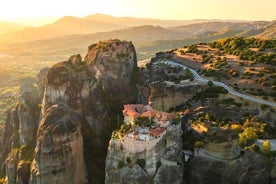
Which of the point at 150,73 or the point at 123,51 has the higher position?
the point at 123,51

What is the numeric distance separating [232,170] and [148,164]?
52.7 ft

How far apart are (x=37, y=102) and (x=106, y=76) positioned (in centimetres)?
2245

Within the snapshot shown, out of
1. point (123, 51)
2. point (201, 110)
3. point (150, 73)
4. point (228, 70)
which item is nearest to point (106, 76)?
point (123, 51)

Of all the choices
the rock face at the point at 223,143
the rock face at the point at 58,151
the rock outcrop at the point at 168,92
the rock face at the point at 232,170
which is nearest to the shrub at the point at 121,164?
the rock face at the point at 58,151

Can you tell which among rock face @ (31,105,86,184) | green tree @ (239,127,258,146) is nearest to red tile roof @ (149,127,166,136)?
rock face @ (31,105,86,184)

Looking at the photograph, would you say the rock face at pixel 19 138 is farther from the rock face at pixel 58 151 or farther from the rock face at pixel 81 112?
the rock face at pixel 58 151

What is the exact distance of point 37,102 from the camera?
105750mm

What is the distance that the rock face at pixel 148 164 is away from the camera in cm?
6381

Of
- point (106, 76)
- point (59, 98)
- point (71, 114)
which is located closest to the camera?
point (71, 114)

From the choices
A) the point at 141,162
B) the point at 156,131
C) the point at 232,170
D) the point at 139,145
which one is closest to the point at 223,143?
the point at 232,170

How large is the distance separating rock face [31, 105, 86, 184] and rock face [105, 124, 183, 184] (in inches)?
368

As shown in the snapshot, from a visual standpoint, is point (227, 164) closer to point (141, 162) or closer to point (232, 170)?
point (232, 170)

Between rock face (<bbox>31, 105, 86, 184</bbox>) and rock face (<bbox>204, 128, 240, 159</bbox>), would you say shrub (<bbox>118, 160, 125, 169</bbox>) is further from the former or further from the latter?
rock face (<bbox>204, 128, 240, 159</bbox>)

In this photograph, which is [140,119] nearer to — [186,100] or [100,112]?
[100,112]
